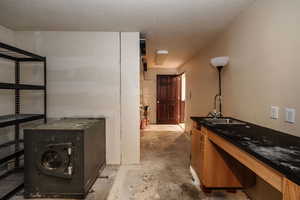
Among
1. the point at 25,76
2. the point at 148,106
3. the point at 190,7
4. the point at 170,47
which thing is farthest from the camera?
the point at 148,106

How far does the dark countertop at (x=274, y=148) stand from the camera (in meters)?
0.86

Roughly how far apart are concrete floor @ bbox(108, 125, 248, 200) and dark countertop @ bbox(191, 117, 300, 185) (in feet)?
3.18

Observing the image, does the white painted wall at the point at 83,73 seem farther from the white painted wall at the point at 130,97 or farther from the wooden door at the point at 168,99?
the wooden door at the point at 168,99

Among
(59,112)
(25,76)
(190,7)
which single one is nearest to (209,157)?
(190,7)

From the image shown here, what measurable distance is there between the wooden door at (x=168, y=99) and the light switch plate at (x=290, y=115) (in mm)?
5675

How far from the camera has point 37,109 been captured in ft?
9.98

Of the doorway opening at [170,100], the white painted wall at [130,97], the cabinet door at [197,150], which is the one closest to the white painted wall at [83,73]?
the white painted wall at [130,97]

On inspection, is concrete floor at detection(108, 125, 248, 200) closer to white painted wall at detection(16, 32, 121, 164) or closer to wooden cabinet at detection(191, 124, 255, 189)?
wooden cabinet at detection(191, 124, 255, 189)

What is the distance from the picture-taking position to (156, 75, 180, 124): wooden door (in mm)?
7234

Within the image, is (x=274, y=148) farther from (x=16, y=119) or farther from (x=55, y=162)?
(x=16, y=119)

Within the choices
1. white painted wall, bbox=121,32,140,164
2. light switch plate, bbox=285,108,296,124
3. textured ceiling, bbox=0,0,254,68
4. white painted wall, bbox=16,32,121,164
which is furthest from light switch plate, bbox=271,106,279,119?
white painted wall, bbox=16,32,121,164

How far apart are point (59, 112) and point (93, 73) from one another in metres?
0.89

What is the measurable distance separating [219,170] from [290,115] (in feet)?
3.16

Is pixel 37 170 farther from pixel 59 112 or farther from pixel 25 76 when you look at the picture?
pixel 25 76
